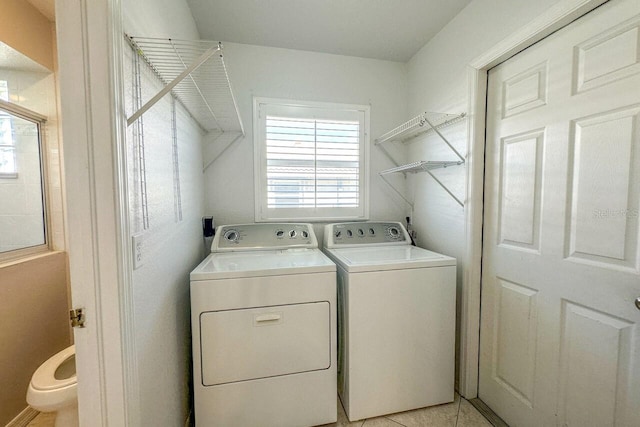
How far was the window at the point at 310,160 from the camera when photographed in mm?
2105

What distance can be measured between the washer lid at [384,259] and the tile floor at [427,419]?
0.92 m

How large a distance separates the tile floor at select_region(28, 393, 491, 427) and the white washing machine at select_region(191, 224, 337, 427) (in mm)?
223

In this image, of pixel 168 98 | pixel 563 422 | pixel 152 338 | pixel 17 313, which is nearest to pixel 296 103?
pixel 168 98

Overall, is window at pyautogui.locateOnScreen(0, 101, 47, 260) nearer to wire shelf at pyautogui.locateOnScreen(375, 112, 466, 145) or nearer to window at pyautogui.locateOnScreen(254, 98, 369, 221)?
window at pyautogui.locateOnScreen(254, 98, 369, 221)

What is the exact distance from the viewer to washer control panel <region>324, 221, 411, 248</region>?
6.66ft

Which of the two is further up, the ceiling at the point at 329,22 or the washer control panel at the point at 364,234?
the ceiling at the point at 329,22

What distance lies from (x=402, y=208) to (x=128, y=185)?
2084 mm

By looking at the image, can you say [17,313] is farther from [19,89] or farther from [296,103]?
Result: [296,103]

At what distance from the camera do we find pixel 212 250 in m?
1.80

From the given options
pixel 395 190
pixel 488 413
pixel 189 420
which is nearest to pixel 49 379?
pixel 189 420

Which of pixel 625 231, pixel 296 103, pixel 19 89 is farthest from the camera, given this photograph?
pixel 296 103

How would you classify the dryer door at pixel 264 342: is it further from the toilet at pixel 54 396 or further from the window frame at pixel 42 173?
the window frame at pixel 42 173

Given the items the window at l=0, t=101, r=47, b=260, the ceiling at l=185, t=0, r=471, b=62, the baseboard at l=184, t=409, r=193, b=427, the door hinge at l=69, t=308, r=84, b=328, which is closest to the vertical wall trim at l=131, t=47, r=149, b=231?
the door hinge at l=69, t=308, r=84, b=328

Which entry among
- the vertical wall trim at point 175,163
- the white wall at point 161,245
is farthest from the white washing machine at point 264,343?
the vertical wall trim at point 175,163
